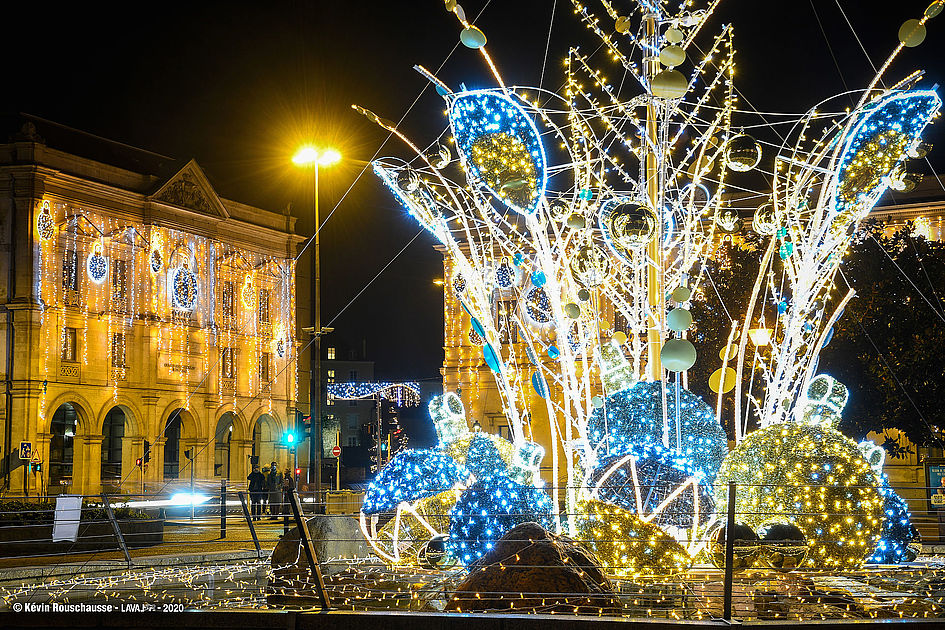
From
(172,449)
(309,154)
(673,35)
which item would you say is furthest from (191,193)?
(673,35)

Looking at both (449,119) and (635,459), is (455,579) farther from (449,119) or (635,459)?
(449,119)

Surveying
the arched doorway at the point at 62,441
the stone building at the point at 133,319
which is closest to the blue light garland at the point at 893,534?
the stone building at the point at 133,319

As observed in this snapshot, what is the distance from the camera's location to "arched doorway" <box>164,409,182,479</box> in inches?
1774

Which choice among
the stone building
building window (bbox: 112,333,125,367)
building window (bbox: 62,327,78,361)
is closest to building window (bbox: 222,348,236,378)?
the stone building

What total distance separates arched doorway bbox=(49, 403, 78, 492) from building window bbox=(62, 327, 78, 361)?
2654mm

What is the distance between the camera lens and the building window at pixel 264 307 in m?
51.5

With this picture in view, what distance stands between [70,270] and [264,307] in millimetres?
12528

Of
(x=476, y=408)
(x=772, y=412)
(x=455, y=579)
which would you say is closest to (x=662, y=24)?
(x=772, y=412)

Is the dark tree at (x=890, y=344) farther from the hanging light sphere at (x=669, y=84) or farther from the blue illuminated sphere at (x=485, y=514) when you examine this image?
the blue illuminated sphere at (x=485, y=514)

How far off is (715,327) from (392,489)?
15724mm

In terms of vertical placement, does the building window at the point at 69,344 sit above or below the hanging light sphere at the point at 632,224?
above

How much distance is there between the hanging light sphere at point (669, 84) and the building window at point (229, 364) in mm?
42371

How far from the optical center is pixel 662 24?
33.3 feet

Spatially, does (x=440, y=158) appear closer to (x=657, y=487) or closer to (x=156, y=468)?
(x=657, y=487)
